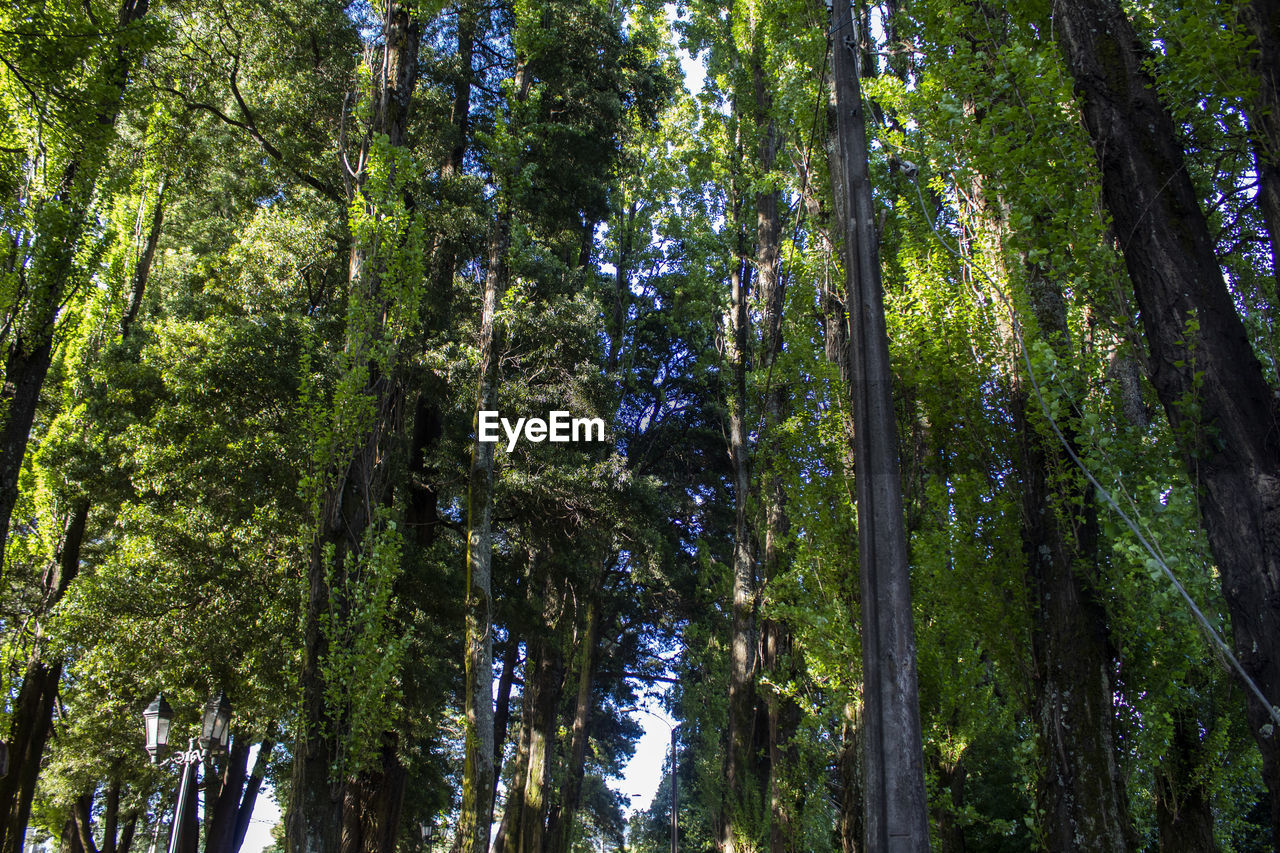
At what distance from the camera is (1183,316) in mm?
4938

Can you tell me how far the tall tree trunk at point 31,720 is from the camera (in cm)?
1142

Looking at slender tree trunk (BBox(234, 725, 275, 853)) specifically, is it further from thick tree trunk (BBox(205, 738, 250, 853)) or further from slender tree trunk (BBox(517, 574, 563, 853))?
slender tree trunk (BBox(517, 574, 563, 853))

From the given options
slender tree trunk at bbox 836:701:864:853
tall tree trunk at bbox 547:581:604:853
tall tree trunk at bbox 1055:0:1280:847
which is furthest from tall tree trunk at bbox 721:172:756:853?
tall tree trunk at bbox 1055:0:1280:847

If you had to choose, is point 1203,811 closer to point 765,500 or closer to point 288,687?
point 765,500

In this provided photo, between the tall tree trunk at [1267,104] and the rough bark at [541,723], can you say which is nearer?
the tall tree trunk at [1267,104]

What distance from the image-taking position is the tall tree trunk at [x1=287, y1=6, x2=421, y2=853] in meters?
8.24

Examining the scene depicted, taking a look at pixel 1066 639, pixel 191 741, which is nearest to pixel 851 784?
pixel 1066 639

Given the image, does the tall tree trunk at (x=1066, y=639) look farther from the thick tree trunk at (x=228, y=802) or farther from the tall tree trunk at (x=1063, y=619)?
the thick tree trunk at (x=228, y=802)

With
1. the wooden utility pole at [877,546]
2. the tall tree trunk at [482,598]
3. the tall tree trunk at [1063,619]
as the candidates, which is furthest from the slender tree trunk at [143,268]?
the tall tree trunk at [1063,619]

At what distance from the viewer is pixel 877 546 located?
366 cm

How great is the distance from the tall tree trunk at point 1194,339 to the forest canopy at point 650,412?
0.03 metres

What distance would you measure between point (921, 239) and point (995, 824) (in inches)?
227

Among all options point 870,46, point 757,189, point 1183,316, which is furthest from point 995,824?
point 757,189

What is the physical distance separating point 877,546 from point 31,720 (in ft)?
44.4
